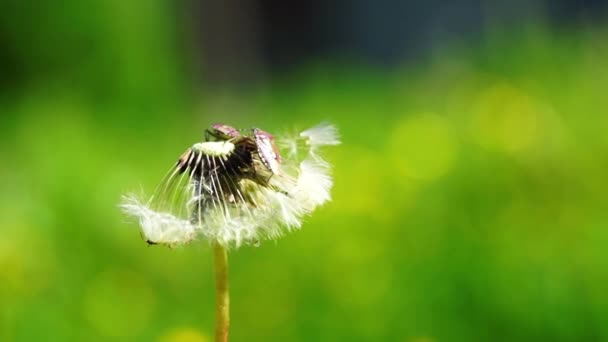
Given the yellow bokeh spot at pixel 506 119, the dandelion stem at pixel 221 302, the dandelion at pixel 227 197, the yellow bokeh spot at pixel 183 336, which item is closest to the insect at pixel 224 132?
the dandelion at pixel 227 197

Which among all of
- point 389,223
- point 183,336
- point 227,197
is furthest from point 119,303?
point 227,197

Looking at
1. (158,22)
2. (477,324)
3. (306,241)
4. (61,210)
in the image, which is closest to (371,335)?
(477,324)

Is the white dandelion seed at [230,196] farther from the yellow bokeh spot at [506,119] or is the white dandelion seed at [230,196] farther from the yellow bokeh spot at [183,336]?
the yellow bokeh spot at [506,119]

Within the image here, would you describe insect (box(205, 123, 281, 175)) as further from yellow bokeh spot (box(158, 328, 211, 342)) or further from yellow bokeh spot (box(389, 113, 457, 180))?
yellow bokeh spot (box(389, 113, 457, 180))

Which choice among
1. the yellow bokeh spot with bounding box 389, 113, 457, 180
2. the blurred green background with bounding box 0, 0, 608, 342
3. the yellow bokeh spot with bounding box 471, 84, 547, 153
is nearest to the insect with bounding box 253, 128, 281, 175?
the blurred green background with bounding box 0, 0, 608, 342

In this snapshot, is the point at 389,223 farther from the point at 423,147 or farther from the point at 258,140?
the point at 258,140

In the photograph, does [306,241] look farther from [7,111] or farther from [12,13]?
[12,13]
